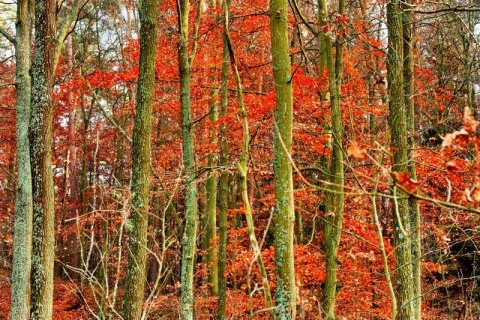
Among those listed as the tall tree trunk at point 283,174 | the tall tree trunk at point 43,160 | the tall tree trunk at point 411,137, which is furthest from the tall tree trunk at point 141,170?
the tall tree trunk at point 411,137

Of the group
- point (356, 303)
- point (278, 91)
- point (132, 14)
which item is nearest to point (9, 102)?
point (132, 14)

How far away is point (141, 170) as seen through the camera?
5.46 meters

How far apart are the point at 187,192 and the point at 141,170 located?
1.75 m

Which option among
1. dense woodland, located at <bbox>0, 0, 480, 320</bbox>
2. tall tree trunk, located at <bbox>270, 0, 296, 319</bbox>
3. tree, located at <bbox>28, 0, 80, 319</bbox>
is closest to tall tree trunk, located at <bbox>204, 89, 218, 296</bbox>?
dense woodland, located at <bbox>0, 0, 480, 320</bbox>

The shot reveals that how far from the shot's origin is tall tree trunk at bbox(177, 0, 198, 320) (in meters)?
6.77

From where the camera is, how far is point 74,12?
5.91 metres

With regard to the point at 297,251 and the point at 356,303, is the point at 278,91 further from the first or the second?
the point at 356,303

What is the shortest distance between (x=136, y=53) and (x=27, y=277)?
217 inches

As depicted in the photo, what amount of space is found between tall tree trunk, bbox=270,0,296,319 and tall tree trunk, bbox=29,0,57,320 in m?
2.52

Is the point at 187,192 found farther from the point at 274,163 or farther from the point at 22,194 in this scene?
the point at 274,163

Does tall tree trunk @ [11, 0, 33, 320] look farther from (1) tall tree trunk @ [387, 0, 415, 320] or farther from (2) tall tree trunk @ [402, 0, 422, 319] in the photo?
(2) tall tree trunk @ [402, 0, 422, 319]

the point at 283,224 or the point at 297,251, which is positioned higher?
the point at 283,224

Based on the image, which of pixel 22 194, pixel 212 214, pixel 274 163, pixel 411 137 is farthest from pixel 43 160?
pixel 212 214

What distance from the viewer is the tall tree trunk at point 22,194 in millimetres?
6984
